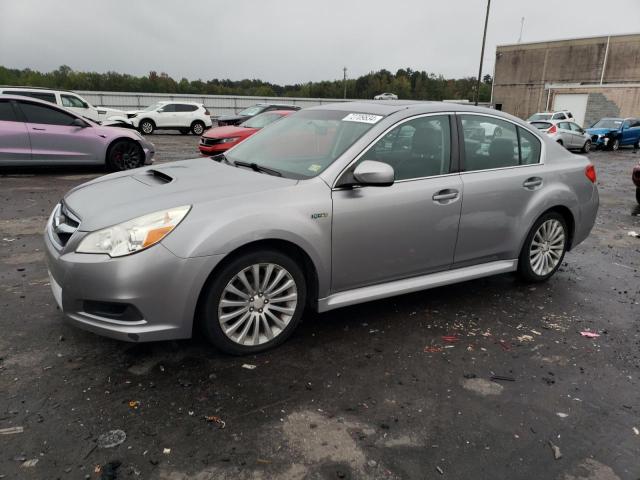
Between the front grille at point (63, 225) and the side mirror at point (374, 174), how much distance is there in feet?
6.18

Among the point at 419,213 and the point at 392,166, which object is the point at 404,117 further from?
the point at 419,213

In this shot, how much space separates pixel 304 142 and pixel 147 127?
22.4 meters

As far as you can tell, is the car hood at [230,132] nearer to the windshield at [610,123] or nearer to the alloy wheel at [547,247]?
the alloy wheel at [547,247]

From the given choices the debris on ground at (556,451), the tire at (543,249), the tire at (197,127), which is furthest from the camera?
the tire at (197,127)

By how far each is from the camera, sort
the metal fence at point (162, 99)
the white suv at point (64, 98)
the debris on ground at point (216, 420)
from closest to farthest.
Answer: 1. the debris on ground at point (216, 420)
2. the white suv at point (64, 98)
3. the metal fence at point (162, 99)

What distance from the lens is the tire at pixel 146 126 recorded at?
958 inches

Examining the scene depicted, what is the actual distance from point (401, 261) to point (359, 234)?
1.59 ft

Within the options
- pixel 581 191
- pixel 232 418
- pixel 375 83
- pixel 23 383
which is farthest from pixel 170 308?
pixel 375 83

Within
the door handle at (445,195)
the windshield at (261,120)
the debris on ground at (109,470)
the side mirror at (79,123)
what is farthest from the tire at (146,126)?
the debris on ground at (109,470)

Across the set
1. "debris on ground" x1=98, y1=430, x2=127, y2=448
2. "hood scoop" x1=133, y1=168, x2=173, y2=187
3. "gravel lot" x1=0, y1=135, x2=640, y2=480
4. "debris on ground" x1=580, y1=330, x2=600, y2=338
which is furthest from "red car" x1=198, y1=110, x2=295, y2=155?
"debris on ground" x1=98, y1=430, x2=127, y2=448

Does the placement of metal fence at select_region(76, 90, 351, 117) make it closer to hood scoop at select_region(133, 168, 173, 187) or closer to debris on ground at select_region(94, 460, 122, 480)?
hood scoop at select_region(133, 168, 173, 187)

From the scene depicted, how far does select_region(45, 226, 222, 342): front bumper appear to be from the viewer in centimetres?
296

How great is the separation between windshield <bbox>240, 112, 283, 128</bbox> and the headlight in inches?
431

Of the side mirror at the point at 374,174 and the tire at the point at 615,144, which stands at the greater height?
the side mirror at the point at 374,174
